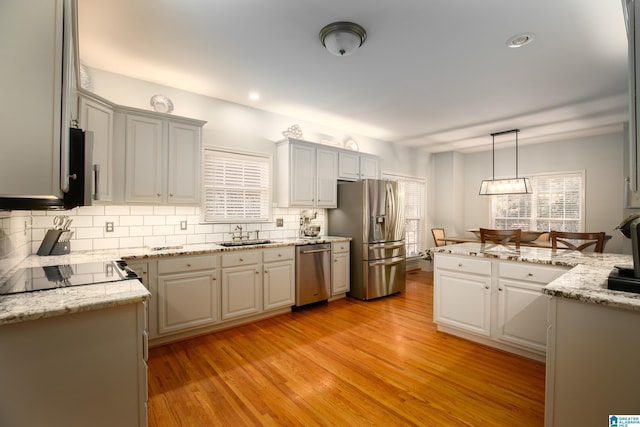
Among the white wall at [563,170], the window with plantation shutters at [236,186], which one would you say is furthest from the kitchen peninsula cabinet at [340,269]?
the white wall at [563,170]

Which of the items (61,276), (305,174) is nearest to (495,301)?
(305,174)

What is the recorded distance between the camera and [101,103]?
→ 2711 mm

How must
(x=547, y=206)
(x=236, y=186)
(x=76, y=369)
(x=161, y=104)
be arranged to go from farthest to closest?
(x=547, y=206), (x=236, y=186), (x=161, y=104), (x=76, y=369)

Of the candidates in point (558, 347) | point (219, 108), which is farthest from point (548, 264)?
point (219, 108)

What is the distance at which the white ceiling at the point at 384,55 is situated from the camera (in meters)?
2.13

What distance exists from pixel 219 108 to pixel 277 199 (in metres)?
1.38

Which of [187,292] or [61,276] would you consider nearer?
[61,276]

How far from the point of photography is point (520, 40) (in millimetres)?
2457

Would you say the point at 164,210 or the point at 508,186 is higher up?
the point at 508,186

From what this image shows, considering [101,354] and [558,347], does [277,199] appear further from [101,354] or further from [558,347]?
[558,347]

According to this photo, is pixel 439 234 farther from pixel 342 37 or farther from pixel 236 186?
pixel 342 37

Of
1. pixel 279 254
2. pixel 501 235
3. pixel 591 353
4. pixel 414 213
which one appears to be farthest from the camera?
pixel 414 213

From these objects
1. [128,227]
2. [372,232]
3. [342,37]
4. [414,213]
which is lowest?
[372,232]

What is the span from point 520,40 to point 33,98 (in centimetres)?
313
